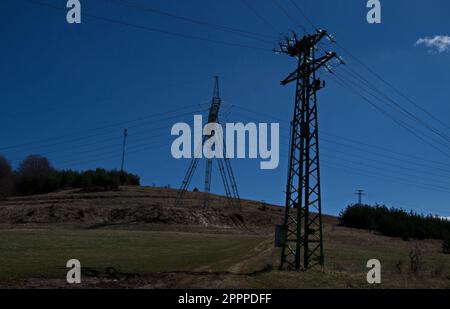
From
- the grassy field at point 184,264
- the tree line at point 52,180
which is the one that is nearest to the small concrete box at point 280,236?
the grassy field at point 184,264

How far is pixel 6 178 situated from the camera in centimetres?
11975

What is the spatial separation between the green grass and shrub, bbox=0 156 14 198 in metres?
83.7

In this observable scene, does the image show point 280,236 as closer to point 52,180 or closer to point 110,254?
point 110,254

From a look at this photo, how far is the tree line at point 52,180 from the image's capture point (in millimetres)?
95688

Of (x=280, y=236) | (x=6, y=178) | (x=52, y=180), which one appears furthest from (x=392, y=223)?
(x=6, y=178)

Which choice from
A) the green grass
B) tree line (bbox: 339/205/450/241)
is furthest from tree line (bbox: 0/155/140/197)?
the green grass

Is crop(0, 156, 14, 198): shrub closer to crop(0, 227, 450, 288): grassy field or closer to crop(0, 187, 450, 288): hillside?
crop(0, 187, 450, 288): hillside

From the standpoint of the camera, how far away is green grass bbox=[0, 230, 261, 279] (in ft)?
72.3

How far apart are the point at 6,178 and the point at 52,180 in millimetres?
23742

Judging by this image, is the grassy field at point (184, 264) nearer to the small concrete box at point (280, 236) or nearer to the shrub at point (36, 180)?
the small concrete box at point (280, 236)

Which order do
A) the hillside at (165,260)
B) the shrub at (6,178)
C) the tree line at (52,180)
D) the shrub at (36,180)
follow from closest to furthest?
the hillside at (165,260), the tree line at (52,180), the shrub at (36,180), the shrub at (6,178)

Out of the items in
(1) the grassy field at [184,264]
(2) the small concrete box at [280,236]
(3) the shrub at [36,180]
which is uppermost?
(3) the shrub at [36,180]

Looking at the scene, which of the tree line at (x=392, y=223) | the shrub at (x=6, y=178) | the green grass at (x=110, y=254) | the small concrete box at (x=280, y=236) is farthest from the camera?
the shrub at (x=6, y=178)

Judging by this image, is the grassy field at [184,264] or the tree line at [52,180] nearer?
the grassy field at [184,264]
